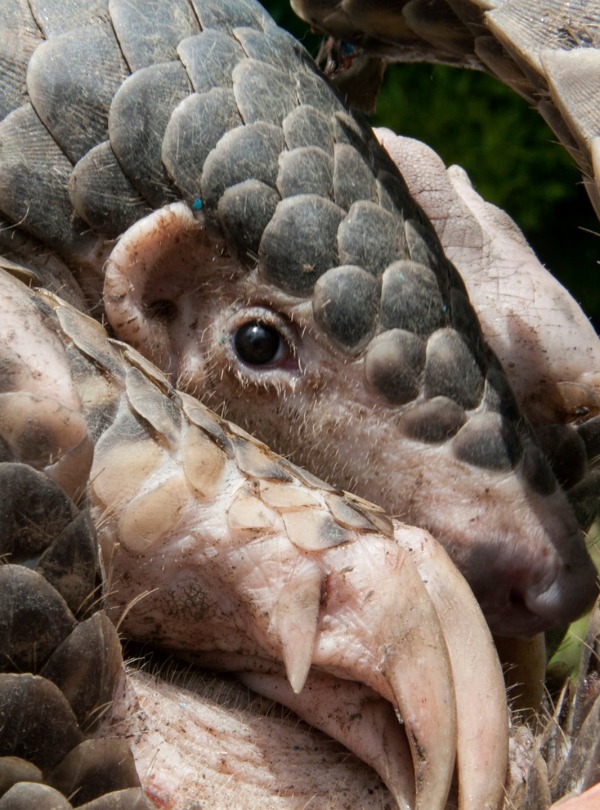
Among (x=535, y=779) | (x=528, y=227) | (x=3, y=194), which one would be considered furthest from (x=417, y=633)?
(x=528, y=227)

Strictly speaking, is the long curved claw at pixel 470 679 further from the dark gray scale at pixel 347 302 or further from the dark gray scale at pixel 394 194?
the dark gray scale at pixel 394 194

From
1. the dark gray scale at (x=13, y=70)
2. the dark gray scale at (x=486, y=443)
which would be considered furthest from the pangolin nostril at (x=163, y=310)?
the dark gray scale at (x=486, y=443)

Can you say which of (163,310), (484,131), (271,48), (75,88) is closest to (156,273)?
(163,310)

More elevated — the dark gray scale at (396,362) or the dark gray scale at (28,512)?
the dark gray scale at (396,362)

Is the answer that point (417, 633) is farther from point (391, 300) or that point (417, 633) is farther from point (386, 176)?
point (386, 176)

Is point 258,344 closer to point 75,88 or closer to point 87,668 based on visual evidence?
point 75,88

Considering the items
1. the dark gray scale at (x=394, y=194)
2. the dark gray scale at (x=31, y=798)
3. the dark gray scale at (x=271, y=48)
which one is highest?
the dark gray scale at (x=271, y=48)
